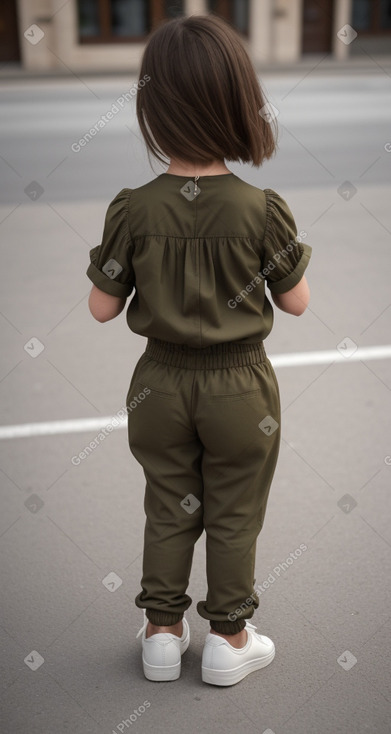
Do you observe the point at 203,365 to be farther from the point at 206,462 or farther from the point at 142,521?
the point at 142,521

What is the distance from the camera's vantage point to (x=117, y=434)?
3994 millimetres

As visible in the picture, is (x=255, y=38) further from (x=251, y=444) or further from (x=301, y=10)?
(x=251, y=444)

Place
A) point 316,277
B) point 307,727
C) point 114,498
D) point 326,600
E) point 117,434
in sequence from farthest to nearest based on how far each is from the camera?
1. point 316,277
2. point 117,434
3. point 114,498
4. point 326,600
5. point 307,727

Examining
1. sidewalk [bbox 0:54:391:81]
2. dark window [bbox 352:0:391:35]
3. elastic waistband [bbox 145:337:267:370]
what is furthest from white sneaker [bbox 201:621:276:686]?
dark window [bbox 352:0:391:35]

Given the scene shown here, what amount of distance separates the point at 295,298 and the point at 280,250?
0.55 feet

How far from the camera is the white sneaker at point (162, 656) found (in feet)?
8.00

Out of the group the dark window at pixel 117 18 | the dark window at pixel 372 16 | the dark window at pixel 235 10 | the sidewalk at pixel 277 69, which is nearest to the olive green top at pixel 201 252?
the sidewalk at pixel 277 69

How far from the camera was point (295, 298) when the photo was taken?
2.29 metres

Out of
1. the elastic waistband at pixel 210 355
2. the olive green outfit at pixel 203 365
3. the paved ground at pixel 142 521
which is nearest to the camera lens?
the olive green outfit at pixel 203 365

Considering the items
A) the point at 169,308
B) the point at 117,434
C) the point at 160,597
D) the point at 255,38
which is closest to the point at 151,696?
the point at 160,597

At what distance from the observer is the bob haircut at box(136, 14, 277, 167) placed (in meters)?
2.02

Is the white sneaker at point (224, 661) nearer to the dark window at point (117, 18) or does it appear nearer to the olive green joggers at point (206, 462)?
the olive green joggers at point (206, 462)

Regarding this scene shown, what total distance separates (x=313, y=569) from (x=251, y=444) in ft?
2.92

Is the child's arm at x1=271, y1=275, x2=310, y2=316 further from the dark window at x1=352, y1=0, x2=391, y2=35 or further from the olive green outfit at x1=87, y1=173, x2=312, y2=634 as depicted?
the dark window at x1=352, y1=0, x2=391, y2=35
